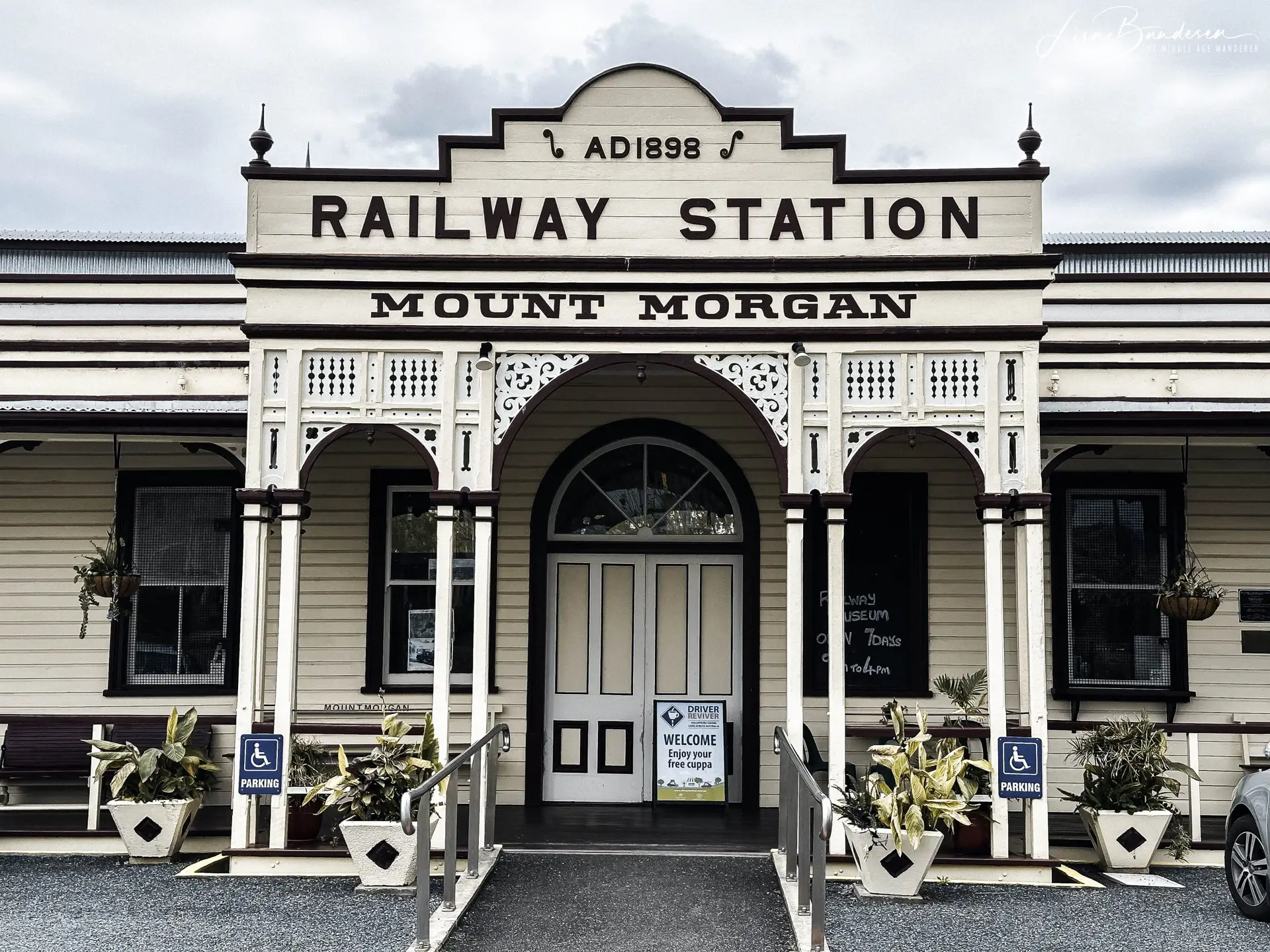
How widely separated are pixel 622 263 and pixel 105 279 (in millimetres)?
5507

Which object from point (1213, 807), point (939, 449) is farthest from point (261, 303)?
point (1213, 807)

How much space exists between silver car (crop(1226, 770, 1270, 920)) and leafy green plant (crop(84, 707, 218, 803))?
715cm

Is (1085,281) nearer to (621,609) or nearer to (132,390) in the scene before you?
(621,609)

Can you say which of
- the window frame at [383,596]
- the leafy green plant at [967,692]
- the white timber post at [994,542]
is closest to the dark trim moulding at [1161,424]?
the white timber post at [994,542]

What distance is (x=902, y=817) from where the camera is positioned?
7.54 metres

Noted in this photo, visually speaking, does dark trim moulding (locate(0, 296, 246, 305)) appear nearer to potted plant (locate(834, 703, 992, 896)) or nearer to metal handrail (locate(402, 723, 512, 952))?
metal handrail (locate(402, 723, 512, 952))

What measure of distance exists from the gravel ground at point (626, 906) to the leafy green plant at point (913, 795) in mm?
799

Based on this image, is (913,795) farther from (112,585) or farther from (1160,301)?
(112,585)

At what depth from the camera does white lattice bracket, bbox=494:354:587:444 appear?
28.2 feet

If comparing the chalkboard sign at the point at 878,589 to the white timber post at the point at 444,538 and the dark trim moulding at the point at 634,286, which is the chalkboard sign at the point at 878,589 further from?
the white timber post at the point at 444,538

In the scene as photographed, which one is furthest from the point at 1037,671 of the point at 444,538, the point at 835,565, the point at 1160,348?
the point at 444,538

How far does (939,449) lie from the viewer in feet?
34.0

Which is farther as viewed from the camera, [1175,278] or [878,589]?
[1175,278]

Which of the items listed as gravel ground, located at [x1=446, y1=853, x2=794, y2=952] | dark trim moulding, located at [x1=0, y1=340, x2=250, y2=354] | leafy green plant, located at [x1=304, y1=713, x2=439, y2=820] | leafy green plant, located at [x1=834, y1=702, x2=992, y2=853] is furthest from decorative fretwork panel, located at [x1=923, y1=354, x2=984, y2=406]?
dark trim moulding, located at [x1=0, y1=340, x2=250, y2=354]
